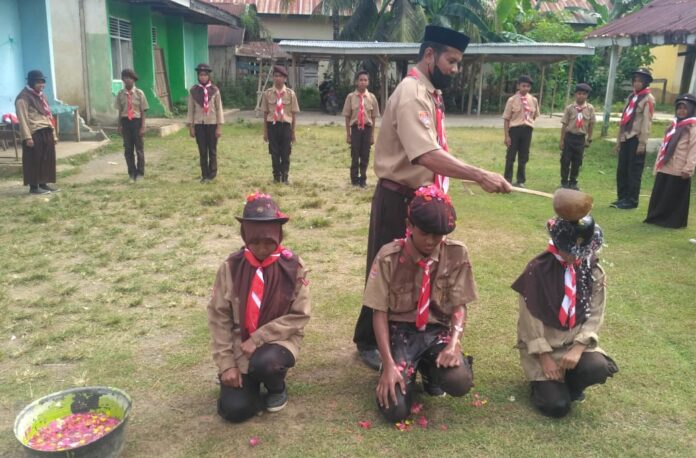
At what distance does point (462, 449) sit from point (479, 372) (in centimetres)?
84

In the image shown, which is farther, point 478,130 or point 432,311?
point 478,130

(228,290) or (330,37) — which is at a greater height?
(330,37)

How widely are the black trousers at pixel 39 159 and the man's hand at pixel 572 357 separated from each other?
7845mm

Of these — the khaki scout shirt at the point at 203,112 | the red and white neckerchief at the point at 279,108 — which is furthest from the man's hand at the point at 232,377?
the khaki scout shirt at the point at 203,112

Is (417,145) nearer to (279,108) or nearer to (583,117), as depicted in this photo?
(279,108)

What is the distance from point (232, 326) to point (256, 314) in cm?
18

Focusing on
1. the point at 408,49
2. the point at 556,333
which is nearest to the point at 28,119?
the point at 556,333

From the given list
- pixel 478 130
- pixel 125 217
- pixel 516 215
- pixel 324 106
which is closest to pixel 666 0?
pixel 478 130

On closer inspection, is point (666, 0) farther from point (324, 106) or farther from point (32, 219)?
point (32, 219)

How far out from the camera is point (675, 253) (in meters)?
6.25

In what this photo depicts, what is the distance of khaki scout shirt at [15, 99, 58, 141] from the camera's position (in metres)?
8.12

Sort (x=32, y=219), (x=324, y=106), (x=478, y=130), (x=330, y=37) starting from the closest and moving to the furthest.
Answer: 1. (x=32, y=219)
2. (x=478, y=130)
3. (x=324, y=106)
4. (x=330, y=37)

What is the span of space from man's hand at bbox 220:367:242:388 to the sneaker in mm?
250

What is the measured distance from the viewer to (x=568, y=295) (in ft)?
10.5
